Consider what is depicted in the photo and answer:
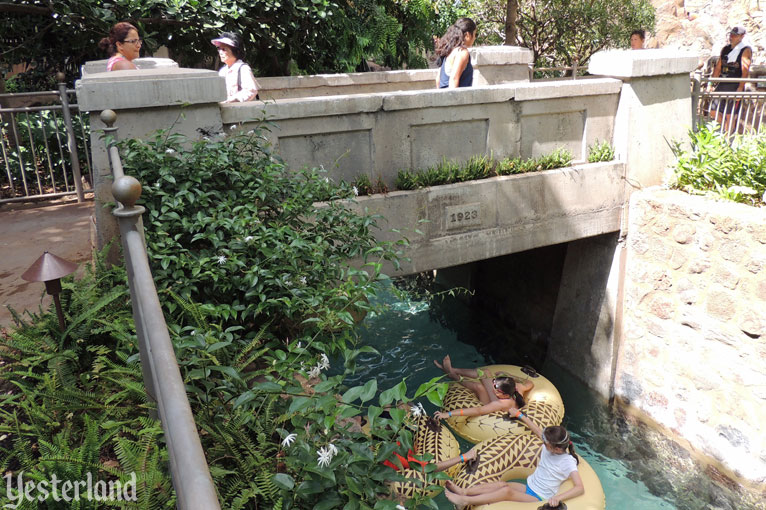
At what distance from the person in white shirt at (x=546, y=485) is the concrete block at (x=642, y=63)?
4.04 meters

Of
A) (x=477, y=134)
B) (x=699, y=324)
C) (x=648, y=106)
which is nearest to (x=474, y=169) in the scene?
(x=477, y=134)

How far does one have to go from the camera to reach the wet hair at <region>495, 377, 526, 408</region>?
6.22 m

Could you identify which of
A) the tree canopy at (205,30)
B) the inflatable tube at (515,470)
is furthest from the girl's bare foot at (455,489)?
the tree canopy at (205,30)

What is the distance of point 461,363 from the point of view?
8703mm

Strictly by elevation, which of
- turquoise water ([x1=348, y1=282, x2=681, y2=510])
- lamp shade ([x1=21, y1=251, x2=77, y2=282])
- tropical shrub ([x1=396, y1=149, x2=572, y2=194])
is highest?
lamp shade ([x1=21, y1=251, x2=77, y2=282])

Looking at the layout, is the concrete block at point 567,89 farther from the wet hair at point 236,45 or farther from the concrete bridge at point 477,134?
the wet hair at point 236,45

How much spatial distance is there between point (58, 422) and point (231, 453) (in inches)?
32.6

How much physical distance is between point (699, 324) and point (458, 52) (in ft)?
13.1

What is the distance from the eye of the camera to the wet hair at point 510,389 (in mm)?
6223

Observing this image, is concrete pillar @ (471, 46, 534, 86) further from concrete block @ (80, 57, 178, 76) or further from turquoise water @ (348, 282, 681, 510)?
concrete block @ (80, 57, 178, 76)

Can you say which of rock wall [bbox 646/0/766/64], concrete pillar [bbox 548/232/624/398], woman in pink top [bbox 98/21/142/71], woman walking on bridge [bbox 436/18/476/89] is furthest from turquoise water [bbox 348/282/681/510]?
rock wall [bbox 646/0/766/64]

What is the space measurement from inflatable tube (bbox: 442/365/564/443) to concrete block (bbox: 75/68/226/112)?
4.10 metres

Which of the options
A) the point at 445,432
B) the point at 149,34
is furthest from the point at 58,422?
the point at 149,34
